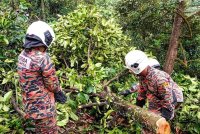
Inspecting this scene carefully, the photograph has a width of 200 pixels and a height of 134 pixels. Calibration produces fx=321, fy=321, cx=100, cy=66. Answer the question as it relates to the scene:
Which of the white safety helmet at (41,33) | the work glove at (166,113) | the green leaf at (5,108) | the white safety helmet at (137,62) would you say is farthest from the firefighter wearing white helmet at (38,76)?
the work glove at (166,113)

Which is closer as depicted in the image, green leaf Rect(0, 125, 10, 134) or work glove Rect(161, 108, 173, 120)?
green leaf Rect(0, 125, 10, 134)

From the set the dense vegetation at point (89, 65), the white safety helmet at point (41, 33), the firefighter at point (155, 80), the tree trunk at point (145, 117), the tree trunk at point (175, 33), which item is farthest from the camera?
the tree trunk at point (175, 33)

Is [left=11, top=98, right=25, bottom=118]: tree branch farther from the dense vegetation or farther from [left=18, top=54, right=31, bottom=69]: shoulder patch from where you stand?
[left=18, top=54, right=31, bottom=69]: shoulder patch

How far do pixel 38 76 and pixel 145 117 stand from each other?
148 centimetres

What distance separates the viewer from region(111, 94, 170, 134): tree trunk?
12.8ft

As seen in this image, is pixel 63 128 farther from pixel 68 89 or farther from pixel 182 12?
pixel 182 12

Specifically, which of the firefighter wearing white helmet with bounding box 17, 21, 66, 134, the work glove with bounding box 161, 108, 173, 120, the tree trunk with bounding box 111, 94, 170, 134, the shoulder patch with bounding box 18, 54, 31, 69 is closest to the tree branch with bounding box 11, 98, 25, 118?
the firefighter wearing white helmet with bounding box 17, 21, 66, 134

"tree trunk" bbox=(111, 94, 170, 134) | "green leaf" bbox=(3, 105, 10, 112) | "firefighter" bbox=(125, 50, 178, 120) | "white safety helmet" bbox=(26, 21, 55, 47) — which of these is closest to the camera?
"white safety helmet" bbox=(26, 21, 55, 47)

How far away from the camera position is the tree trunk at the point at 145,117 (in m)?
3.89

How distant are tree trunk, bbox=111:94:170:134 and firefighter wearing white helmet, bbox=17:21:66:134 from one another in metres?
1.12

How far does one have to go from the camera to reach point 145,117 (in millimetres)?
4188

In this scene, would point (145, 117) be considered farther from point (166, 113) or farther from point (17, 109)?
point (17, 109)

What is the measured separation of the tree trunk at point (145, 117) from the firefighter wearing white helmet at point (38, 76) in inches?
44.1

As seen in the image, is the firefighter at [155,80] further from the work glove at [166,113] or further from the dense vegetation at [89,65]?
the dense vegetation at [89,65]
